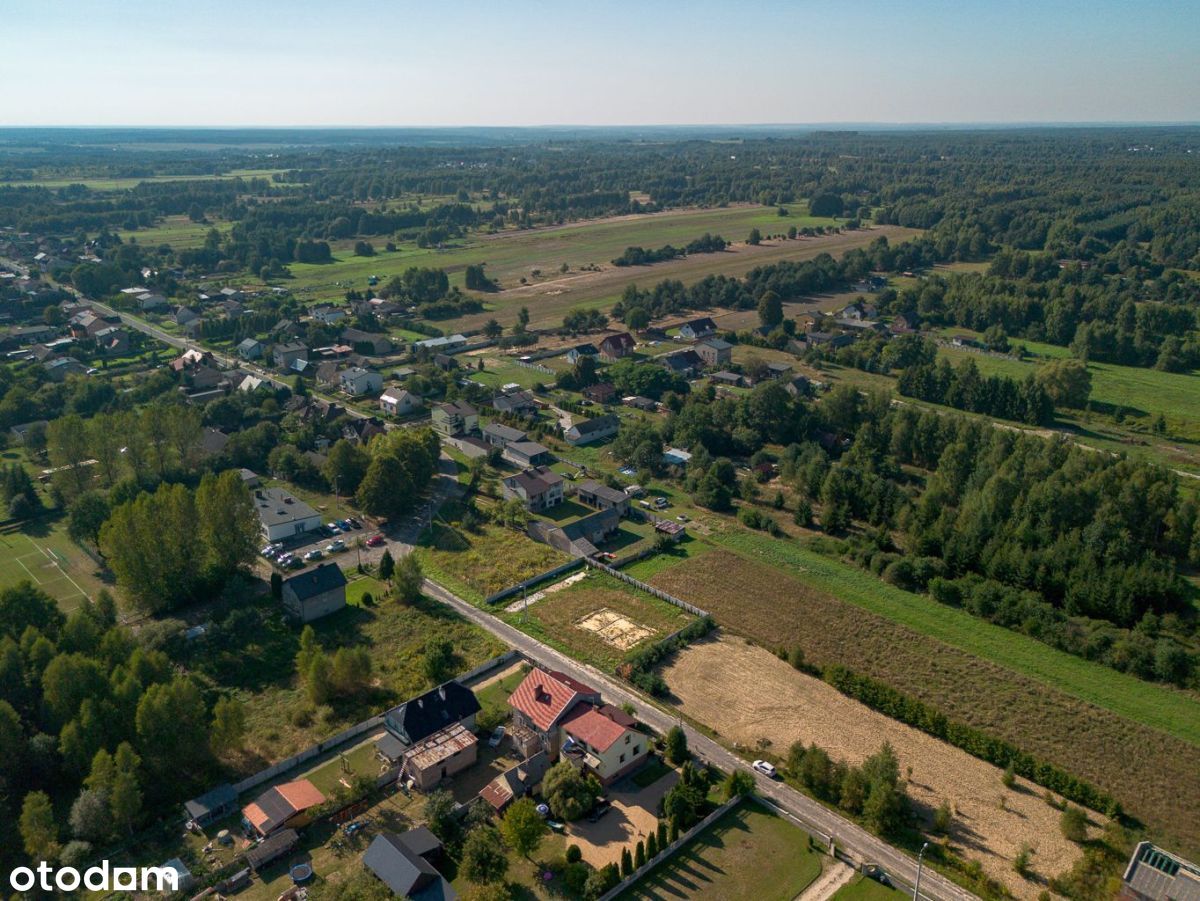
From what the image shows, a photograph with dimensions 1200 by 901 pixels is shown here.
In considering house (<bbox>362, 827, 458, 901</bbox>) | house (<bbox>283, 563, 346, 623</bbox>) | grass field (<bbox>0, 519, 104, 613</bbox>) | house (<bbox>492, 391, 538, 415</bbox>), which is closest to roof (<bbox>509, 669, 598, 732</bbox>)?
house (<bbox>362, 827, 458, 901</bbox>)

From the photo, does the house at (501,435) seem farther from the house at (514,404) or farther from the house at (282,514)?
the house at (282,514)

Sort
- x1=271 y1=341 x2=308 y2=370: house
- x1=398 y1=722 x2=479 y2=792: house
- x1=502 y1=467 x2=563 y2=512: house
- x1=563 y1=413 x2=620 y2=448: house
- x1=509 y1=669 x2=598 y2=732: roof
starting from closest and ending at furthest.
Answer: x1=398 y1=722 x2=479 y2=792: house < x1=509 y1=669 x2=598 y2=732: roof < x1=502 y1=467 x2=563 y2=512: house < x1=563 y1=413 x2=620 y2=448: house < x1=271 y1=341 x2=308 y2=370: house

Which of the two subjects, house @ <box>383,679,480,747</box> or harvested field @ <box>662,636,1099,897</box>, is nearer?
harvested field @ <box>662,636,1099,897</box>

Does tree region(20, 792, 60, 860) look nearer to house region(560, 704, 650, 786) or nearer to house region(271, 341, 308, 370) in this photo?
house region(560, 704, 650, 786)

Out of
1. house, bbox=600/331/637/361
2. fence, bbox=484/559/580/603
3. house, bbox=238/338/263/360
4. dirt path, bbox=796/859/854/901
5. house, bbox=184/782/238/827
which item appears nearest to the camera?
dirt path, bbox=796/859/854/901

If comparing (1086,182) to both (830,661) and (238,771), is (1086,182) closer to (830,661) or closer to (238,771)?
(830,661)

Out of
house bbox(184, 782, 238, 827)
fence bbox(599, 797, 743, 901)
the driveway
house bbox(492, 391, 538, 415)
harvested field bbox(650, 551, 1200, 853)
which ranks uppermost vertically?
house bbox(492, 391, 538, 415)

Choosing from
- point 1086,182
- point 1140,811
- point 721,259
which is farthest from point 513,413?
point 1086,182

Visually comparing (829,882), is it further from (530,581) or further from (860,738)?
(530,581)
